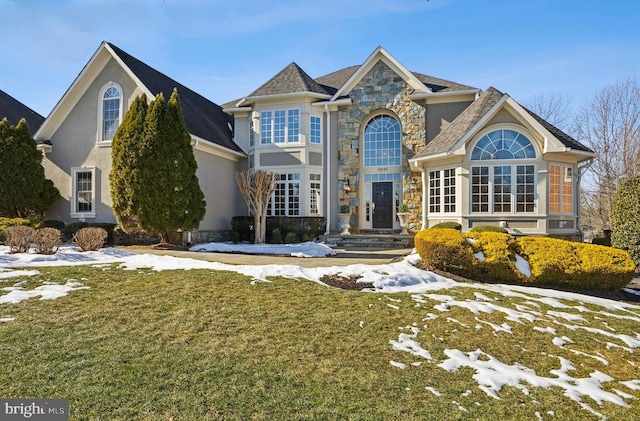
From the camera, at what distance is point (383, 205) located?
1636 cm

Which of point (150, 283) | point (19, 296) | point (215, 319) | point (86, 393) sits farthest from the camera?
point (150, 283)

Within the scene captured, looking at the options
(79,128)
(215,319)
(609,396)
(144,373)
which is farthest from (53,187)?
(609,396)

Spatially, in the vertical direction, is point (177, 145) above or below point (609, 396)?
above

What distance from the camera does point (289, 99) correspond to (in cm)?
1628

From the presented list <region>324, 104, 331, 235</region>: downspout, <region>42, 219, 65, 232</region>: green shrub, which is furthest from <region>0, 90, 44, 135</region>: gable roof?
<region>324, 104, 331, 235</region>: downspout

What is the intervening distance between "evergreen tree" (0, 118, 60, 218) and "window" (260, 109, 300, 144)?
8.73 metres

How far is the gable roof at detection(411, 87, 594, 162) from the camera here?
1223 centimetres

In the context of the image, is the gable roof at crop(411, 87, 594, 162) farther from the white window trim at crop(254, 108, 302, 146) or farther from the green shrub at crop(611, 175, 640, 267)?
the white window trim at crop(254, 108, 302, 146)

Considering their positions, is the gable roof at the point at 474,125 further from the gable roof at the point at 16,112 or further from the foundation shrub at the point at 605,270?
the gable roof at the point at 16,112

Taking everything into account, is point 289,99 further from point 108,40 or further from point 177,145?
point 108,40

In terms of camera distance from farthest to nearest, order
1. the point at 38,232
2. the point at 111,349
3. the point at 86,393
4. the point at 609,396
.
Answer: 1. the point at 38,232
2. the point at 111,349
3. the point at 609,396
4. the point at 86,393

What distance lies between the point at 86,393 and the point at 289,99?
1471cm

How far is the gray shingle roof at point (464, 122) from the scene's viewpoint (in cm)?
1284

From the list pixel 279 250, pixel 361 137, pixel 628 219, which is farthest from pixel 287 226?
pixel 628 219
